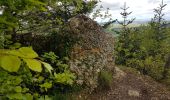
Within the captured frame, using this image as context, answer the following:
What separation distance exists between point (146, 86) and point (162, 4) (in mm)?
11469

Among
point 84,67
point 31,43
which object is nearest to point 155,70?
point 84,67

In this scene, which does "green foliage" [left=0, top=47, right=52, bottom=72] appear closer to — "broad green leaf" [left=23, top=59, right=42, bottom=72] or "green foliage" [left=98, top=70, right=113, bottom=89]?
"broad green leaf" [left=23, top=59, right=42, bottom=72]

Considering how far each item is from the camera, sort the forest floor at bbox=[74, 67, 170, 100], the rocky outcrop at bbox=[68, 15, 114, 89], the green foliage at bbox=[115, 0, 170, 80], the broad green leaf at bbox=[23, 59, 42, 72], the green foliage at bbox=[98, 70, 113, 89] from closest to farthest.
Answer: the broad green leaf at bbox=[23, 59, 42, 72] < the rocky outcrop at bbox=[68, 15, 114, 89] < the forest floor at bbox=[74, 67, 170, 100] < the green foliage at bbox=[98, 70, 113, 89] < the green foliage at bbox=[115, 0, 170, 80]

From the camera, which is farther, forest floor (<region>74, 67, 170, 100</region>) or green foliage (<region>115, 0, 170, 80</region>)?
green foliage (<region>115, 0, 170, 80</region>)

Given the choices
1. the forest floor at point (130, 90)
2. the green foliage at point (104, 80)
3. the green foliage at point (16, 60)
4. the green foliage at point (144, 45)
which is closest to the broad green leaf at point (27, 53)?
the green foliage at point (16, 60)

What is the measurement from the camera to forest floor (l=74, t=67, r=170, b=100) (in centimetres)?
1078

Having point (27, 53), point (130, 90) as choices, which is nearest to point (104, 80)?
point (130, 90)

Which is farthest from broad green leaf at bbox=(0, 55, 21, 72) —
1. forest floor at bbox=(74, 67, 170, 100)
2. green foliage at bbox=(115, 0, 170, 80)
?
green foliage at bbox=(115, 0, 170, 80)

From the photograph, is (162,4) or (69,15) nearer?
(69,15)

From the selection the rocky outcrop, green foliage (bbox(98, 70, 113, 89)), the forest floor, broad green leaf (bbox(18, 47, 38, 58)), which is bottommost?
the forest floor

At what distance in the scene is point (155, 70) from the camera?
53.8 ft

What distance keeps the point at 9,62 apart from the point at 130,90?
427 inches

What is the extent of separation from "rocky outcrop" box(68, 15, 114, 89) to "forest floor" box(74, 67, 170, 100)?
0.48 metres

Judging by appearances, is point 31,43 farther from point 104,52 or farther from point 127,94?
point 127,94
